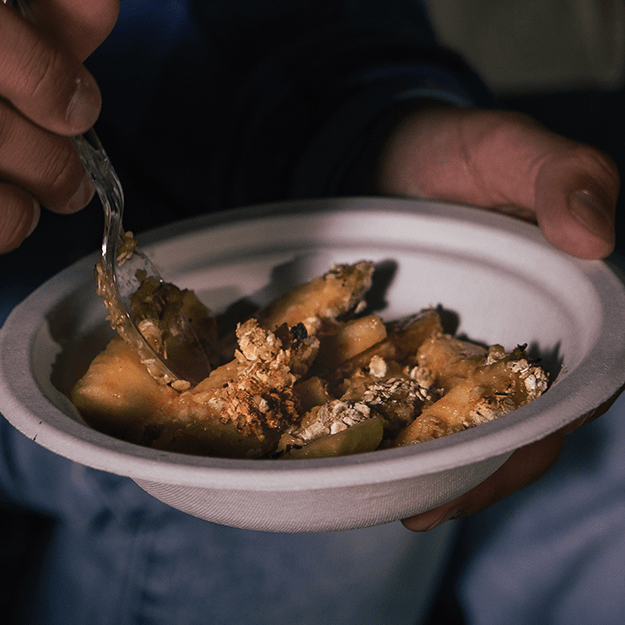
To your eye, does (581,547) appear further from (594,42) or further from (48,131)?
(594,42)

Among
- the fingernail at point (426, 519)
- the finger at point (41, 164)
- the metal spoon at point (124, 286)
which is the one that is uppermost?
the finger at point (41, 164)

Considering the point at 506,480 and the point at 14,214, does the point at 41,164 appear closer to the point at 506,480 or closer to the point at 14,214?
the point at 14,214

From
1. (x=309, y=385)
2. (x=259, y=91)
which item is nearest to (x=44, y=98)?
(x=309, y=385)

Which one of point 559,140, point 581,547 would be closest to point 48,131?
point 559,140

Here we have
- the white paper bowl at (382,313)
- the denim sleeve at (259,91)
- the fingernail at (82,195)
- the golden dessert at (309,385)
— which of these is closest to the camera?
the white paper bowl at (382,313)

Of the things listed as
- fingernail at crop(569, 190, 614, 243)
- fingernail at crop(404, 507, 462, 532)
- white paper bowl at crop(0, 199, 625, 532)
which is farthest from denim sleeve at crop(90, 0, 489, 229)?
fingernail at crop(404, 507, 462, 532)

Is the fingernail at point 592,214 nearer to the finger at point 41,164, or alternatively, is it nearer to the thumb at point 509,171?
the thumb at point 509,171

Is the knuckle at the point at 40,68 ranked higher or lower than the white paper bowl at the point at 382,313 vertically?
higher

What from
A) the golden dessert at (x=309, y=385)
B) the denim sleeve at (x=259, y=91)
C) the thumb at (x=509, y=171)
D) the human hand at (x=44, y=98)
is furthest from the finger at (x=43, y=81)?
the denim sleeve at (x=259, y=91)
